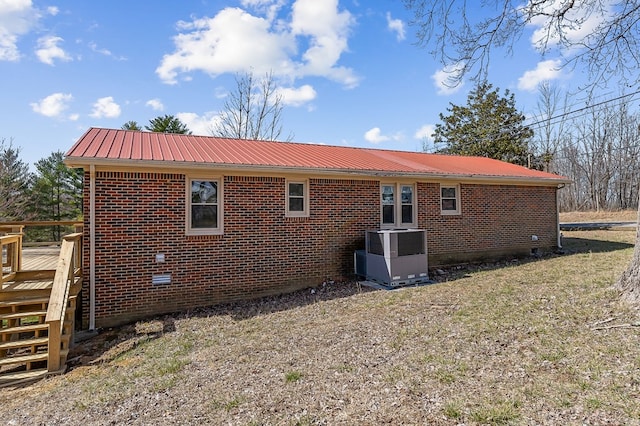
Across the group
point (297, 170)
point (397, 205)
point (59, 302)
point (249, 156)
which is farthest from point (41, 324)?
point (397, 205)

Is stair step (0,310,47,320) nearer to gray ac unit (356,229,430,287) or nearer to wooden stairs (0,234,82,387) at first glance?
wooden stairs (0,234,82,387)

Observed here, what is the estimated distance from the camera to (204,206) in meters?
7.82

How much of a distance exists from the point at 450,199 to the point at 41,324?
32.6 feet

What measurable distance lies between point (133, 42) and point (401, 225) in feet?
30.7

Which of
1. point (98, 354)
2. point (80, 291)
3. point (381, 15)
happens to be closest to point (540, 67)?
point (381, 15)

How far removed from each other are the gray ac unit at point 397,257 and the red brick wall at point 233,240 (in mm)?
741

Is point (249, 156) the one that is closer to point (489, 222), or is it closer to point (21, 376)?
point (21, 376)

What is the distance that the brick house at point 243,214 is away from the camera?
23.1 feet

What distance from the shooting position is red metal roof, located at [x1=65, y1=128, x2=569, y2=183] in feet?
23.9

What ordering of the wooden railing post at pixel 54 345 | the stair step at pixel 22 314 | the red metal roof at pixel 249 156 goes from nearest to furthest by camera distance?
the wooden railing post at pixel 54 345
the stair step at pixel 22 314
the red metal roof at pixel 249 156

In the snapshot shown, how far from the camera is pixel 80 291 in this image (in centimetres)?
729

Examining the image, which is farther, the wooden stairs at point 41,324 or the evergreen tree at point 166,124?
the evergreen tree at point 166,124

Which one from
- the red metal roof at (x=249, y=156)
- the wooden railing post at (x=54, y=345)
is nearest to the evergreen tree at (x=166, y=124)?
the red metal roof at (x=249, y=156)

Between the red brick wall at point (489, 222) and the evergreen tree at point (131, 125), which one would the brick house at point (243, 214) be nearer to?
the red brick wall at point (489, 222)
